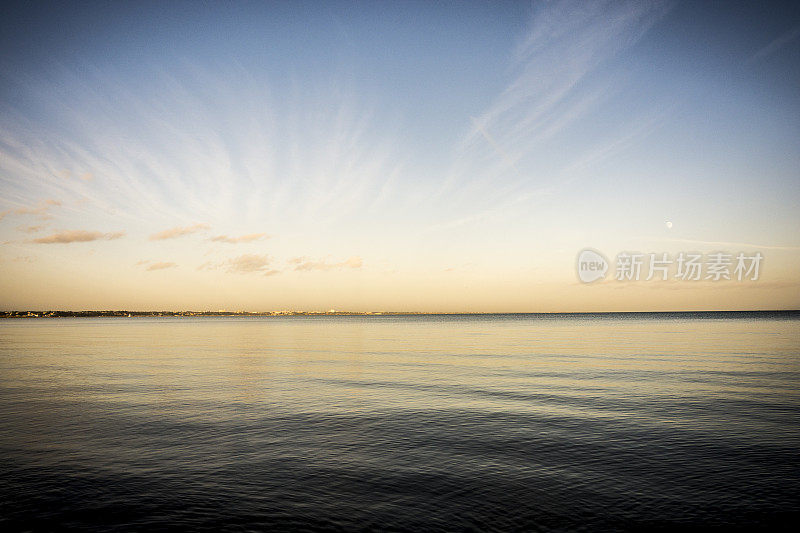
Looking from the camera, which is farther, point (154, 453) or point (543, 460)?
point (154, 453)

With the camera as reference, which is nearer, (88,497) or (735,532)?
(735,532)

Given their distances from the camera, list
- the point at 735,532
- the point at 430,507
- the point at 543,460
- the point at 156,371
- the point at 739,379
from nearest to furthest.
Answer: the point at 735,532
the point at 430,507
the point at 543,460
the point at 739,379
the point at 156,371

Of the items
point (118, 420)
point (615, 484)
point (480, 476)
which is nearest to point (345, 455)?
point (480, 476)

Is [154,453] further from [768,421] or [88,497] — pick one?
[768,421]

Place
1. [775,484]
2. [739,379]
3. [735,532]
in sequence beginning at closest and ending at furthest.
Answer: [735,532]
[775,484]
[739,379]

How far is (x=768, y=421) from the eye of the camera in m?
20.3

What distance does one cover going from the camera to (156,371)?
3953 centimetres

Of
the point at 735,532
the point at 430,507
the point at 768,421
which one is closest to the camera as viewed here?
the point at 735,532

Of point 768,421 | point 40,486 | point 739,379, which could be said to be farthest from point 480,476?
point 739,379

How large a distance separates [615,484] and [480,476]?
11.8 feet

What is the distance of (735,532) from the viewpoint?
10.5 m

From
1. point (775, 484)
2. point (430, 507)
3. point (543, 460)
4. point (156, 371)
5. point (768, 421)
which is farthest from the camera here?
point (156, 371)

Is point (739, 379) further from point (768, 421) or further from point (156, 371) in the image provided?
point (156, 371)

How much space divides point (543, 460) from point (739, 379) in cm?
2472
